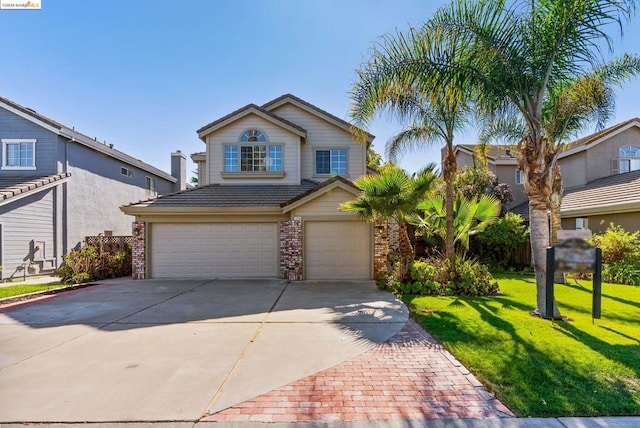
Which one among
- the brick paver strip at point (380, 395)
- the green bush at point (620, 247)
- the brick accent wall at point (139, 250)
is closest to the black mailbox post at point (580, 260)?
the brick paver strip at point (380, 395)

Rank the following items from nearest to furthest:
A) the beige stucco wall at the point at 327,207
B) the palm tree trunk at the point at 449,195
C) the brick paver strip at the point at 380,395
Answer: the brick paver strip at the point at 380,395 → the palm tree trunk at the point at 449,195 → the beige stucco wall at the point at 327,207

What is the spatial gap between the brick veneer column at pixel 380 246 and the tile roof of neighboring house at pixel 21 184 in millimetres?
14222

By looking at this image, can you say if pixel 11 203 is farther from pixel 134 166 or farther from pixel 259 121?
pixel 259 121

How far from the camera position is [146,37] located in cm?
1171

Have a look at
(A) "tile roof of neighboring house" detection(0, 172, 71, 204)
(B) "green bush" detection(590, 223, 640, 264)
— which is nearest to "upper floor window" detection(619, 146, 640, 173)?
(B) "green bush" detection(590, 223, 640, 264)

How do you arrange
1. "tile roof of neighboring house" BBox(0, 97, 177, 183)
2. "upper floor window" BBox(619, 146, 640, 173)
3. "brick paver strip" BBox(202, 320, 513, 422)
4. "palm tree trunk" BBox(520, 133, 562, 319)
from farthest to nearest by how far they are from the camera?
"upper floor window" BBox(619, 146, 640, 173) < "tile roof of neighboring house" BBox(0, 97, 177, 183) < "palm tree trunk" BBox(520, 133, 562, 319) < "brick paver strip" BBox(202, 320, 513, 422)

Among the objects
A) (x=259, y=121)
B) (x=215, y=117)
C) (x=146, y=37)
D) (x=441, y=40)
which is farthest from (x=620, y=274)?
(x=146, y=37)

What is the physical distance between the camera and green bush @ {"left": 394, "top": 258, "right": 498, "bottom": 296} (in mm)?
9219

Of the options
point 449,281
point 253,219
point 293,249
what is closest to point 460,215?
point 449,281

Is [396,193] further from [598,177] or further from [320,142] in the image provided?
[598,177]

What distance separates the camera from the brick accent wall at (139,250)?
12484 millimetres

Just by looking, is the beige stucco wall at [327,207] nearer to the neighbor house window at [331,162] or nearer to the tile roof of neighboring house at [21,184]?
the neighbor house window at [331,162]

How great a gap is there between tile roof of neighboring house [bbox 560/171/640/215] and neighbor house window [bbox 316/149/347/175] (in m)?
10.6

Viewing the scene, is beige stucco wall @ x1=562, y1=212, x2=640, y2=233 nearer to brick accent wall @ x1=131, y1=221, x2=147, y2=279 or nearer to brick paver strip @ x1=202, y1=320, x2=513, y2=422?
brick paver strip @ x1=202, y1=320, x2=513, y2=422
